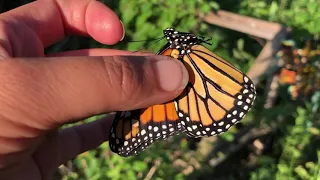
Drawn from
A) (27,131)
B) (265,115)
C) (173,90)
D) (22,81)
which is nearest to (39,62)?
(22,81)

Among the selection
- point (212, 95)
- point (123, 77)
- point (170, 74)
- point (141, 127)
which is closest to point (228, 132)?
point (212, 95)

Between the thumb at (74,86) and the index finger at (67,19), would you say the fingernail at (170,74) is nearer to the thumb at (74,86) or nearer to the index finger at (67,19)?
the thumb at (74,86)

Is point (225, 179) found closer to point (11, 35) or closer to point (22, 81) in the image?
point (11, 35)

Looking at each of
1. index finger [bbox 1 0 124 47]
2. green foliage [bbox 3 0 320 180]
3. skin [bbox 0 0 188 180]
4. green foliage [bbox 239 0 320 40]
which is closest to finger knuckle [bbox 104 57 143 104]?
skin [bbox 0 0 188 180]

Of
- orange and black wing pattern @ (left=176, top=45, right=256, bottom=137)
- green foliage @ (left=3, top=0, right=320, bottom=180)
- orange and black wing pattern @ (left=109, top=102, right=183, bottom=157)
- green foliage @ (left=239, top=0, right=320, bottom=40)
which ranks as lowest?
green foliage @ (left=3, top=0, right=320, bottom=180)

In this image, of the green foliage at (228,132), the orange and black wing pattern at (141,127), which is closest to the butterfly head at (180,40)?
the orange and black wing pattern at (141,127)

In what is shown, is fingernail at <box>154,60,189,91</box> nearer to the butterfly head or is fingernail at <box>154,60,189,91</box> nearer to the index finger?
the butterfly head
